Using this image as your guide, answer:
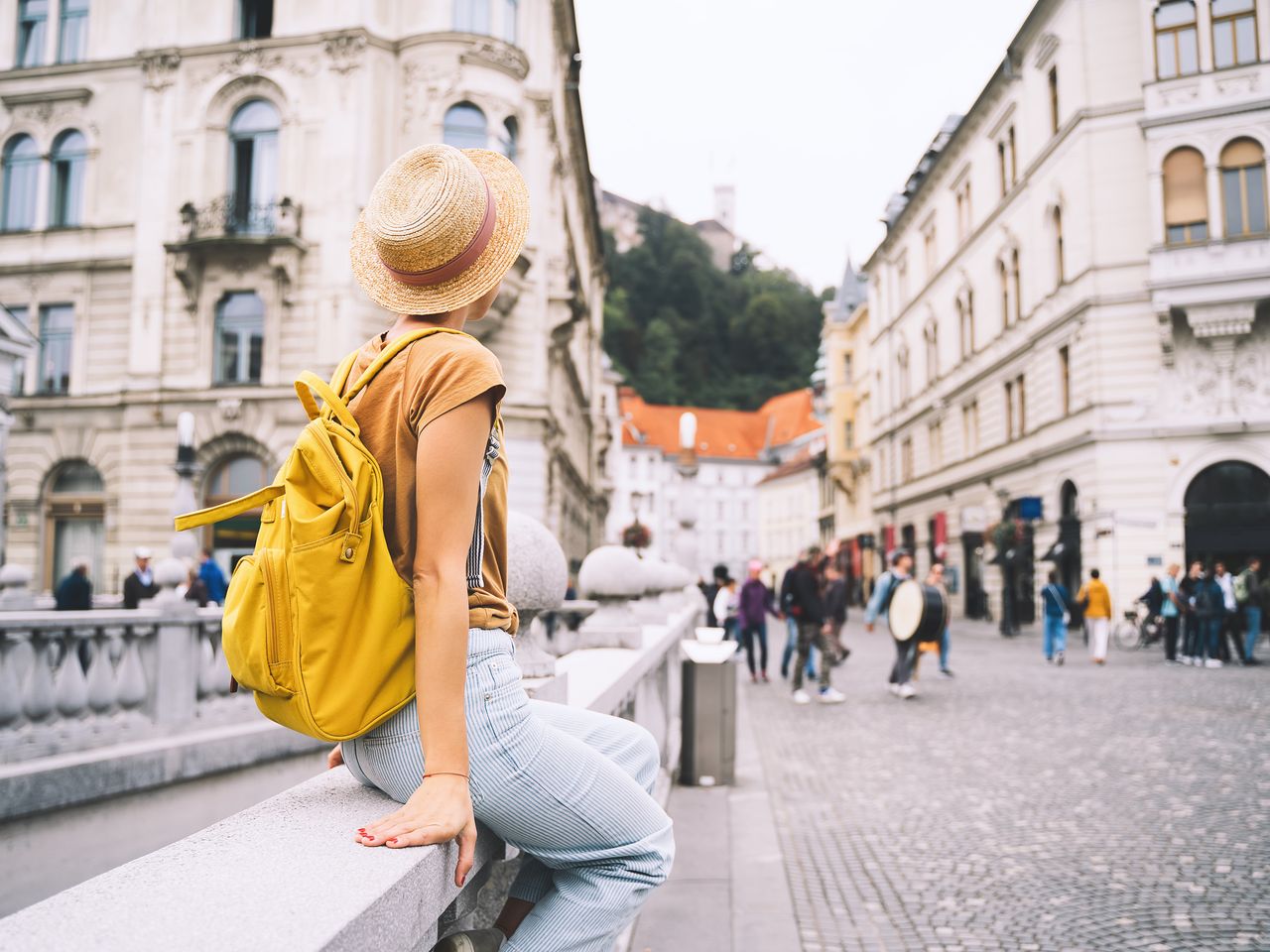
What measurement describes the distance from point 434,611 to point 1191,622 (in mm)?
19213

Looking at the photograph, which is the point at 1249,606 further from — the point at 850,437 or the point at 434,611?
the point at 850,437

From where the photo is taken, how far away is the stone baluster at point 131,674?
7691 mm

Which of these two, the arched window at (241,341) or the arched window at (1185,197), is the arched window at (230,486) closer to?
the arched window at (241,341)

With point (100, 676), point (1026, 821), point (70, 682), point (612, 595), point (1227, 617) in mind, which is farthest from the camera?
point (1227, 617)

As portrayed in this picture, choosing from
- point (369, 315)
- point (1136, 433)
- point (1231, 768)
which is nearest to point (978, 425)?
point (1136, 433)

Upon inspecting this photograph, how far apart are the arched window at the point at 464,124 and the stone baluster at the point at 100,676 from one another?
17.6 metres

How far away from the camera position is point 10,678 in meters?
6.81

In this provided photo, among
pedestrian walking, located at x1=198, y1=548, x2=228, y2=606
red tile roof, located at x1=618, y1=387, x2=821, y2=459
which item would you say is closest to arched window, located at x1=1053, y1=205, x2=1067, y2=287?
pedestrian walking, located at x1=198, y1=548, x2=228, y2=606

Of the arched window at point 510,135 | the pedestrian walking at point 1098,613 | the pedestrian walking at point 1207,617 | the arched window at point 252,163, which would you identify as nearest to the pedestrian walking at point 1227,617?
the pedestrian walking at point 1207,617

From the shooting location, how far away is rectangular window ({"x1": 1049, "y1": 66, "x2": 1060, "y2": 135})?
27781 millimetres

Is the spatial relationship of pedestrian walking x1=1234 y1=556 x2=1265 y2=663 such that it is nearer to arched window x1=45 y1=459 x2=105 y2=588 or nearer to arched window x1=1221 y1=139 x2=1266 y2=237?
arched window x1=1221 y1=139 x2=1266 y2=237

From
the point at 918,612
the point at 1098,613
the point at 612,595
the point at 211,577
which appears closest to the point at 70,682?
the point at 612,595

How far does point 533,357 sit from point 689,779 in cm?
1755

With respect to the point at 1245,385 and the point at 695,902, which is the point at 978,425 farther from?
the point at 695,902
